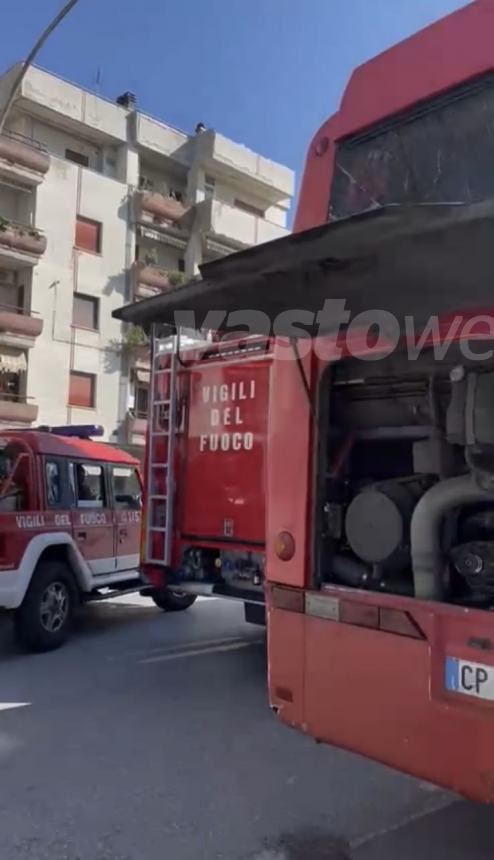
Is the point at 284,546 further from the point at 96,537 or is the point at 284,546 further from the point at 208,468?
the point at 96,537

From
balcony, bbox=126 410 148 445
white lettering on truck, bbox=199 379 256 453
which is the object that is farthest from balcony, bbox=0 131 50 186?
white lettering on truck, bbox=199 379 256 453

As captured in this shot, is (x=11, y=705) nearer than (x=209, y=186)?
Yes

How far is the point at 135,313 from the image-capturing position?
141 inches

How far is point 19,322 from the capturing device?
26.6 meters

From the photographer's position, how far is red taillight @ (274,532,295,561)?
3580mm

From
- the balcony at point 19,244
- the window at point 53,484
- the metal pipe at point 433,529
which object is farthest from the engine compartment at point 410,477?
the balcony at point 19,244

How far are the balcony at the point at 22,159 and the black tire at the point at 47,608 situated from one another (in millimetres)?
22940

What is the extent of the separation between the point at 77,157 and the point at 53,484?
26756mm

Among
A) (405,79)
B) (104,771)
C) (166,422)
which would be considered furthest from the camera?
(166,422)

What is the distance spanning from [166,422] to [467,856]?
480 cm

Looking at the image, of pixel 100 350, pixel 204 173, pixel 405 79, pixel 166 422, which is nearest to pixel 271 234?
pixel 204 173

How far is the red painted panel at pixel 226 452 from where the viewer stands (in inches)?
263

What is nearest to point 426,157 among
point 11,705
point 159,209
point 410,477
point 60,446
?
point 410,477

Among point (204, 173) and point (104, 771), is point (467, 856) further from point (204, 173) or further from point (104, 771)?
point (204, 173)
